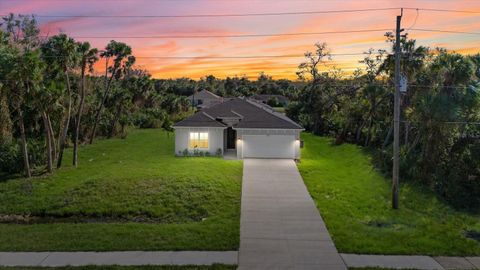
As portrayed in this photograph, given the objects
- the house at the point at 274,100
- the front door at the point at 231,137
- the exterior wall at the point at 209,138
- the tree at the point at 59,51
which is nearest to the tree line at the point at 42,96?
the tree at the point at 59,51

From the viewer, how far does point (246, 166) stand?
2661cm

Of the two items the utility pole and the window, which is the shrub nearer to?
the window

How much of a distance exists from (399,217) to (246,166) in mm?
10998

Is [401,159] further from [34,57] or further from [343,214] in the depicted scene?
[34,57]

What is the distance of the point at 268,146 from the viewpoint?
95.9ft

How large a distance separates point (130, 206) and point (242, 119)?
1331 centimetres

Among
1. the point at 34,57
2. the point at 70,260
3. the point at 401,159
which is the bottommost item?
the point at 70,260

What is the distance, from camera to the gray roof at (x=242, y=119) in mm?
29156

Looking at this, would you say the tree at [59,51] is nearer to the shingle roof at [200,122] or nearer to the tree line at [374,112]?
the tree line at [374,112]

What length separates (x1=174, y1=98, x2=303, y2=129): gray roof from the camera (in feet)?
95.7

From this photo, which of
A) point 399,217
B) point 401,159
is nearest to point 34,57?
point 399,217

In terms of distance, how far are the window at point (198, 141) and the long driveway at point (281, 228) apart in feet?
18.9

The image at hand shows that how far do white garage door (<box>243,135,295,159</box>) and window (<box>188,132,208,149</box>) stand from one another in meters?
2.84

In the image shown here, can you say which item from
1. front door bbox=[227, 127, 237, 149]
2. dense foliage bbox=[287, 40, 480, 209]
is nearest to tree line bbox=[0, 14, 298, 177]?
front door bbox=[227, 127, 237, 149]
